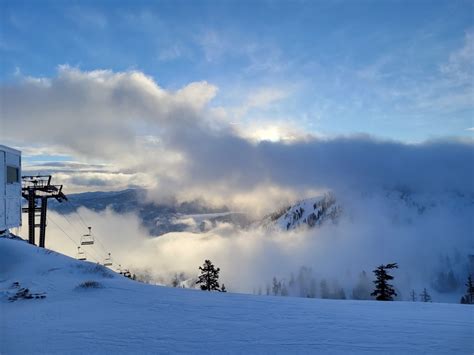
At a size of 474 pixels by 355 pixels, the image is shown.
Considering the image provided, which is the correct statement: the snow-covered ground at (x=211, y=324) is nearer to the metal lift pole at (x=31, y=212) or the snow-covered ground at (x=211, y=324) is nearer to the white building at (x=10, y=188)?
the white building at (x=10, y=188)

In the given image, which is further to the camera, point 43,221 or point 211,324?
point 43,221

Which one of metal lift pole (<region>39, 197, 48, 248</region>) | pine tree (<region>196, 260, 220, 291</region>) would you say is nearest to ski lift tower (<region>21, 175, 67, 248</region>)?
metal lift pole (<region>39, 197, 48, 248</region>)

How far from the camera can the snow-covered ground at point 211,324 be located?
19.6 ft

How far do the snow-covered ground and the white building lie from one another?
15.3 meters

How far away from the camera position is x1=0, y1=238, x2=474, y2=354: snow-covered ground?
19.6 ft

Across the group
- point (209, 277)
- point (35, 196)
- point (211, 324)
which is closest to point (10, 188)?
point (35, 196)

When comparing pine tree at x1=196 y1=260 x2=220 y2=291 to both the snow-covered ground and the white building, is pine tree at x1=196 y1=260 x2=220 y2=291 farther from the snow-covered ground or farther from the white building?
the snow-covered ground

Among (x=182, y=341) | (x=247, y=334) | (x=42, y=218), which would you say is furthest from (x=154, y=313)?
(x=42, y=218)

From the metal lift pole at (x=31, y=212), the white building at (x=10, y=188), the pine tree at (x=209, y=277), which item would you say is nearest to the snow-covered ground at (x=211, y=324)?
the white building at (x=10, y=188)

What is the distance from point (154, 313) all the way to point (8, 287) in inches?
229

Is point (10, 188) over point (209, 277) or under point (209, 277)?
over

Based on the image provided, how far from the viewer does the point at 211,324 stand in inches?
280

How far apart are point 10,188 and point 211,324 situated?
23.3m

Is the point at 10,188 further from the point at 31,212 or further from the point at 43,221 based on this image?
the point at 43,221
